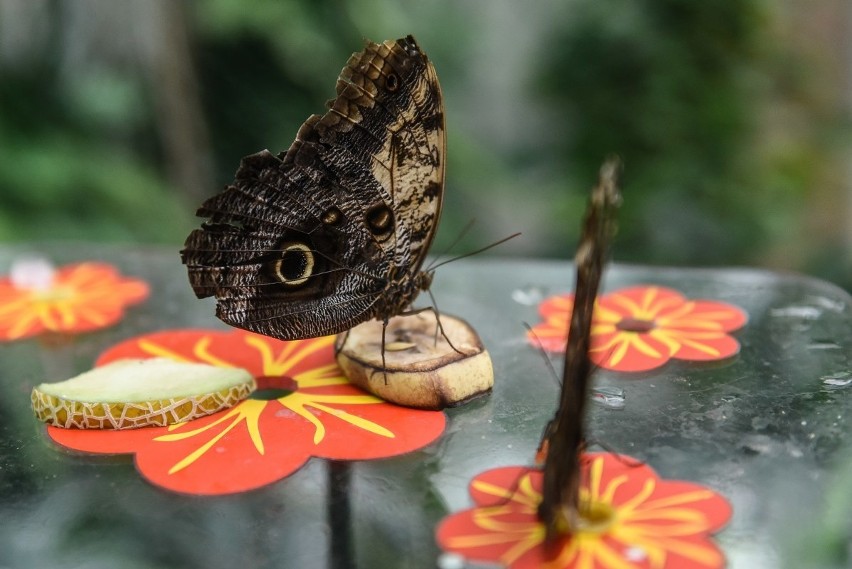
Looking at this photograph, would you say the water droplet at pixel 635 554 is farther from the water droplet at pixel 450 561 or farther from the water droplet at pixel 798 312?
the water droplet at pixel 798 312

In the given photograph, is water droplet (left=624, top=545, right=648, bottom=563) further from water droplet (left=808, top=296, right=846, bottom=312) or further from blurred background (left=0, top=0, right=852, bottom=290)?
blurred background (left=0, top=0, right=852, bottom=290)

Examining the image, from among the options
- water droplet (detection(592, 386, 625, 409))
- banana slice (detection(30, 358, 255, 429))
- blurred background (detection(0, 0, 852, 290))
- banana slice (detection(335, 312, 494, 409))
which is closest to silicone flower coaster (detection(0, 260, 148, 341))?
banana slice (detection(30, 358, 255, 429))

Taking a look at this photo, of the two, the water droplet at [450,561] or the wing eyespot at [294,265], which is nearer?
the water droplet at [450,561]

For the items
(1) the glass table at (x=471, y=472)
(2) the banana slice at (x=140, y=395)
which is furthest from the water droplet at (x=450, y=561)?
(2) the banana slice at (x=140, y=395)

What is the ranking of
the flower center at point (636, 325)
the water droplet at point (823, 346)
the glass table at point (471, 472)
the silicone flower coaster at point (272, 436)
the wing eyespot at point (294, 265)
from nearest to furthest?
the glass table at point (471, 472)
the silicone flower coaster at point (272, 436)
the wing eyespot at point (294, 265)
the water droplet at point (823, 346)
the flower center at point (636, 325)

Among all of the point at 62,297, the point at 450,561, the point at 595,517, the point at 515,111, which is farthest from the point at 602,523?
the point at 515,111

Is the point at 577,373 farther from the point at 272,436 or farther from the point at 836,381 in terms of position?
the point at 836,381

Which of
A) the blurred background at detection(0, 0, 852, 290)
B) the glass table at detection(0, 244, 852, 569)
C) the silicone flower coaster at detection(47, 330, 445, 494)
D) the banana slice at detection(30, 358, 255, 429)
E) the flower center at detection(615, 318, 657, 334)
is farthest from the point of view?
the blurred background at detection(0, 0, 852, 290)

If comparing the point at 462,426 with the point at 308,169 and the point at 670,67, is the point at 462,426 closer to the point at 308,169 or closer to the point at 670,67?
the point at 308,169

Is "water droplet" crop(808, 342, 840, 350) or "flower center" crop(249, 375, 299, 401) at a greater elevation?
"water droplet" crop(808, 342, 840, 350)
